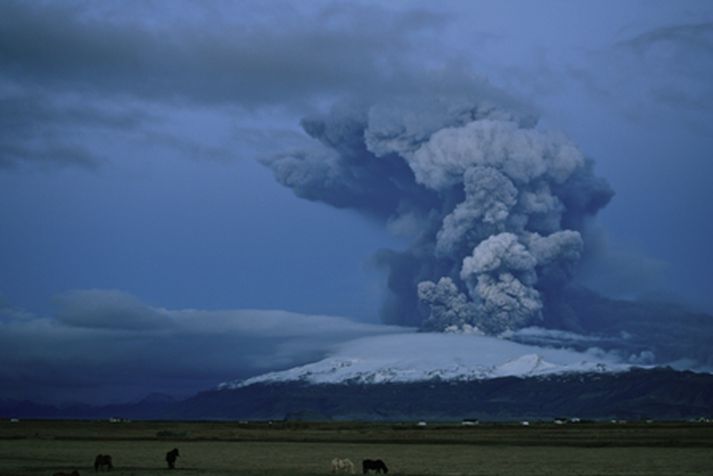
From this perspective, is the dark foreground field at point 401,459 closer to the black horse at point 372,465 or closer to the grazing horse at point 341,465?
the grazing horse at point 341,465

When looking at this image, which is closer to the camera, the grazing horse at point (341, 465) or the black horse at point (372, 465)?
the black horse at point (372, 465)

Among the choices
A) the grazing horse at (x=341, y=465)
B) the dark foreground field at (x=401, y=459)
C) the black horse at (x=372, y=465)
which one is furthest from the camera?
the grazing horse at (x=341, y=465)

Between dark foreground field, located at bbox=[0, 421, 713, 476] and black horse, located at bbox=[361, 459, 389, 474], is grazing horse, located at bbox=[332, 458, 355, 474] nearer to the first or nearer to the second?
dark foreground field, located at bbox=[0, 421, 713, 476]

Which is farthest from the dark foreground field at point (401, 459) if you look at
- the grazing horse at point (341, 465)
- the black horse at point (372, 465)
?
the black horse at point (372, 465)

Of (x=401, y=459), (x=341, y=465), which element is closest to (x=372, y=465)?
(x=341, y=465)

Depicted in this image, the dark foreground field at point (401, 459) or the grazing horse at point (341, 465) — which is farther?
the grazing horse at point (341, 465)

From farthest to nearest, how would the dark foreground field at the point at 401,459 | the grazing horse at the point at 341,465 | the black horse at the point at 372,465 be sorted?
the grazing horse at the point at 341,465 → the black horse at the point at 372,465 → the dark foreground field at the point at 401,459

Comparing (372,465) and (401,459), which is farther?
(401,459)

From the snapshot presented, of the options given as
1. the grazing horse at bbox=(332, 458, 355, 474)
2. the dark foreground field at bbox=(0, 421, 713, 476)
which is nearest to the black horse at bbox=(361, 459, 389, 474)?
the dark foreground field at bbox=(0, 421, 713, 476)

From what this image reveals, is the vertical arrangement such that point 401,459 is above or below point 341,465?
above

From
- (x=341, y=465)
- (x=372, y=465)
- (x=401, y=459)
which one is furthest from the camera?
(x=401, y=459)

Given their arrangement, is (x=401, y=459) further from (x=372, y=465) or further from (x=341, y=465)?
(x=372, y=465)

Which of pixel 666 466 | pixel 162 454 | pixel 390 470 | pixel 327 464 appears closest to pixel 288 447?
pixel 162 454

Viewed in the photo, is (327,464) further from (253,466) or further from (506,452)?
(506,452)
